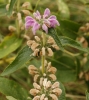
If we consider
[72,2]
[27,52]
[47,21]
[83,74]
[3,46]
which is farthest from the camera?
[72,2]

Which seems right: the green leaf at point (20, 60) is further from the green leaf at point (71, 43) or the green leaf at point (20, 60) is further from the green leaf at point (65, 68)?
the green leaf at point (65, 68)

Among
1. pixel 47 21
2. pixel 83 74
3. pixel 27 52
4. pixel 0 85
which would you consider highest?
pixel 47 21

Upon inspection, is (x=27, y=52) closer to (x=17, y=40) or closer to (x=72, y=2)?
(x=17, y=40)

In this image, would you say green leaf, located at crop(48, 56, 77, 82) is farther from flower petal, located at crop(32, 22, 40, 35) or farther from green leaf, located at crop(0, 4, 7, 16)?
flower petal, located at crop(32, 22, 40, 35)

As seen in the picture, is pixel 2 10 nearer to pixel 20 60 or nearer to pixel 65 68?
pixel 20 60

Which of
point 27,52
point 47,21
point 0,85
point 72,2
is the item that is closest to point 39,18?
point 47,21

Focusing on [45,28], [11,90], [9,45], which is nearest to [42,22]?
[45,28]

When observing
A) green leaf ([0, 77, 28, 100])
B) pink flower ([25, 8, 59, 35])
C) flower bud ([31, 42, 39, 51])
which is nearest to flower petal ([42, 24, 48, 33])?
pink flower ([25, 8, 59, 35])
